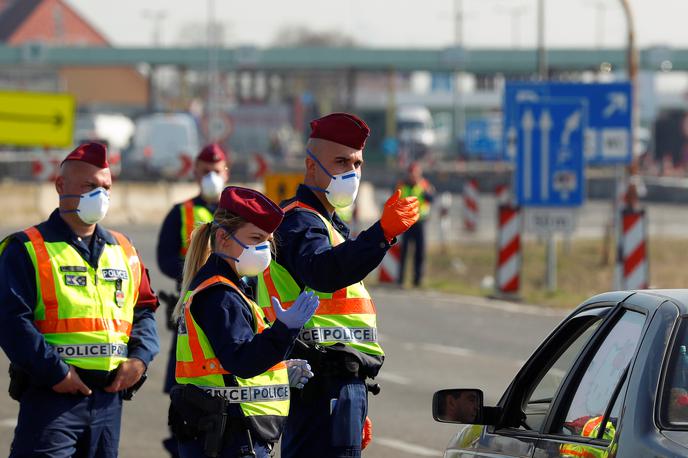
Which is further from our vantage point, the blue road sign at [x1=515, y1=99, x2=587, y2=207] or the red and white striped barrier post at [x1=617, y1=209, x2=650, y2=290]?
the blue road sign at [x1=515, y1=99, x2=587, y2=207]

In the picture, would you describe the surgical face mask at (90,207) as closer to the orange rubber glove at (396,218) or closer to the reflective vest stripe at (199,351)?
the reflective vest stripe at (199,351)

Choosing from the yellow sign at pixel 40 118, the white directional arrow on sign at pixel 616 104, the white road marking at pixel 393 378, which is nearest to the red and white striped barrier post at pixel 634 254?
the white directional arrow on sign at pixel 616 104

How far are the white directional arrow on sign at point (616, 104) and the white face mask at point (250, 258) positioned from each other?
48.8ft

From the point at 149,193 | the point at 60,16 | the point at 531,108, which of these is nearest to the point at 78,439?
the point at 531,108

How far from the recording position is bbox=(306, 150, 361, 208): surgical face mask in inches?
237

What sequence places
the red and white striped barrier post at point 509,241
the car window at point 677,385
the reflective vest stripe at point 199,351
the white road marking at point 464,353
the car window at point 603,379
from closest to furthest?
the car window at point 677,385 < the car window at point 603,379 < the reflective vest stripe at point 199,351 < the white road marking at point 464,353 < the red and white striped barrier post at point 509,241

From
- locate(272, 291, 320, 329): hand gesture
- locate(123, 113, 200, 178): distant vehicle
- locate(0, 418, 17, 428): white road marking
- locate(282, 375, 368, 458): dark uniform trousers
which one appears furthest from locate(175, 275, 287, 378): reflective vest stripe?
locate(123, 113, 200, 178): distant vehicle

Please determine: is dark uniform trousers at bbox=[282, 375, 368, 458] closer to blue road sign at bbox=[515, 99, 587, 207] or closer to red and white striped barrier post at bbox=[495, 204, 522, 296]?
red and white striped barrier post at bbox=[495, 204, 522, 296]

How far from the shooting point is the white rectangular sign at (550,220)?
1955cm

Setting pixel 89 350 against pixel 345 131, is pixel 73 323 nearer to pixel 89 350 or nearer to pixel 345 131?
pixel 89 350

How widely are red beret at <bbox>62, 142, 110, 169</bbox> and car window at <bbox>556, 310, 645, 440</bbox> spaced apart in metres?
2.48

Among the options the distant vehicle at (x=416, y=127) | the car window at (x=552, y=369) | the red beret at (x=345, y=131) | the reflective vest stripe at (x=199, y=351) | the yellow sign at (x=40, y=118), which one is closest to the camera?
the car window at (x=552, y=369)

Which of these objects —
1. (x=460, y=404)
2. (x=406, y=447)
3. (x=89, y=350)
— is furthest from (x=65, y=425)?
(x=406, y=447)

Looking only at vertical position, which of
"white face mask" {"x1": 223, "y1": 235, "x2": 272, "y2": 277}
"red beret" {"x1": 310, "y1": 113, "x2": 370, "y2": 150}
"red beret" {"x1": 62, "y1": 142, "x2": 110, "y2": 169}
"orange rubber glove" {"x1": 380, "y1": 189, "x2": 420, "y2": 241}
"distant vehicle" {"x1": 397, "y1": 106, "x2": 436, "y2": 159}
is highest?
"red beret" {"x1": 310, "y1": 113, "x2": 370, "y2": 150}
